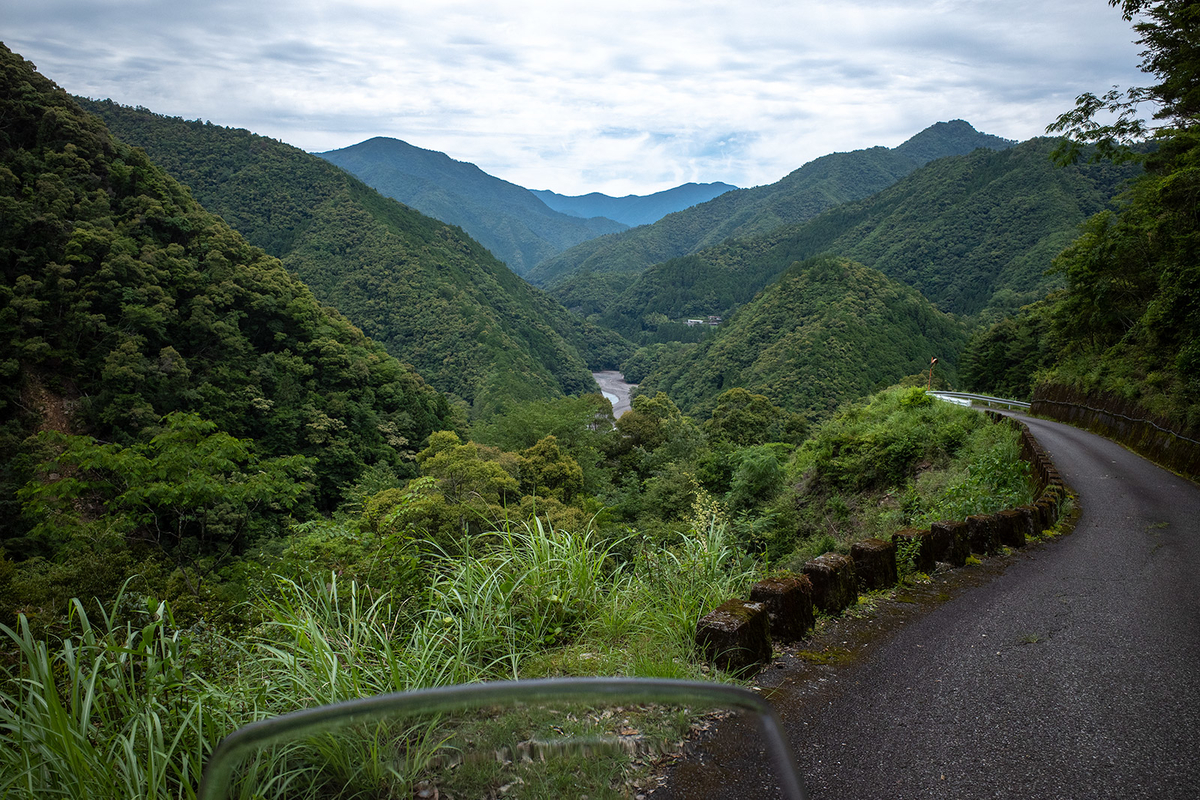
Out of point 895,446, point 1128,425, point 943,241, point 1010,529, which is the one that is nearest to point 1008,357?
point 1128,425

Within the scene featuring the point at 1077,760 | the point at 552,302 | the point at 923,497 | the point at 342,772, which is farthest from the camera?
the point at 552,302

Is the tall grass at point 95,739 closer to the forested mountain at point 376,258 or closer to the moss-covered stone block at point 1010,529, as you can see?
the moss-covered stone block at point 1010,529

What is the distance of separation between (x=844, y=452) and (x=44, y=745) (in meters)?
11.4

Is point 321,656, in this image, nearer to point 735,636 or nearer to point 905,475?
point 735,636

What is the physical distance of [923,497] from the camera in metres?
7.38

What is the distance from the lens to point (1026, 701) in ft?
8.40

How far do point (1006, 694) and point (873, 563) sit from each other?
47.0 inches

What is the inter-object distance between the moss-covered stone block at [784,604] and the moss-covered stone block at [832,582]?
0.89 ft

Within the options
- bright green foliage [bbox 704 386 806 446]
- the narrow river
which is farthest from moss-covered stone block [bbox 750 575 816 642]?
the narrow river

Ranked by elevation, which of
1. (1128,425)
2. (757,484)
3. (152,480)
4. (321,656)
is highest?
(1128,425)

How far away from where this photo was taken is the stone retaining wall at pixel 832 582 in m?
2.69

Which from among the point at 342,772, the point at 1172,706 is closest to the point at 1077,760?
the point at 1172,706

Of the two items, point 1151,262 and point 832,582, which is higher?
point 1151,262

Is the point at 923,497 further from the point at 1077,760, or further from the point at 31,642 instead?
the point at 31,642
